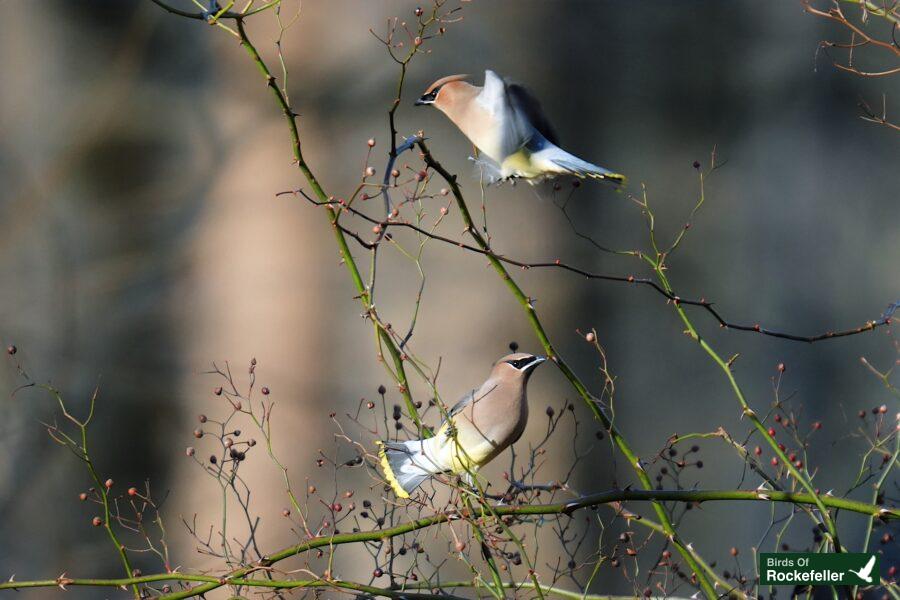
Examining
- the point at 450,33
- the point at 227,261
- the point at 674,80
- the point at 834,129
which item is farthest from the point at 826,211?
the point at 227,261

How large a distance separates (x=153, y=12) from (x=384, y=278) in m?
0.58

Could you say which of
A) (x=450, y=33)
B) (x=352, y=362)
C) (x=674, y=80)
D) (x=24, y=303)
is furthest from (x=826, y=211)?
(x=24, y=303)

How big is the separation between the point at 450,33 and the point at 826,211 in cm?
71

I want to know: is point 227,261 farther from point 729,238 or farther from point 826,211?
point 826,211

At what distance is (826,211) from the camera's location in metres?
1.68

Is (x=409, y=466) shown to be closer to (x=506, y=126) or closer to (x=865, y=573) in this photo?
(x=506, y=126)

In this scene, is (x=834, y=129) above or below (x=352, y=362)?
above

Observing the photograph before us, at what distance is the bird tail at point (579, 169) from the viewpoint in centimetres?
89

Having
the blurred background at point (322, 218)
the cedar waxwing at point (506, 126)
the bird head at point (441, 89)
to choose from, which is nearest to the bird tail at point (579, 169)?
the cedar waxwing at point (506, 126)

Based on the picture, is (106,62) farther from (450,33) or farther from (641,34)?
(641,34)

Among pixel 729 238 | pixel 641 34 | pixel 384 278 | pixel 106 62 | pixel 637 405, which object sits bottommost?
pixel 637 405

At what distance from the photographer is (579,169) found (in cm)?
92

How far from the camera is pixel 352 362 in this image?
162cm
